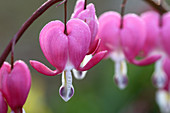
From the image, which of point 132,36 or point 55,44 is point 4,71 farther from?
point 132,36

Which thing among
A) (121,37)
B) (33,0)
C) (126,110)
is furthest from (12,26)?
(121,37)

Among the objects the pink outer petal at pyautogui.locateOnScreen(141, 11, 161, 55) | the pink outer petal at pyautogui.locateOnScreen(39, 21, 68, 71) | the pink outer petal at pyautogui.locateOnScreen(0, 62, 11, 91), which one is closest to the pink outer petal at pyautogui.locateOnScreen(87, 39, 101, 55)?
the pink outer petal at pyautogui.locateOnScreen(39, 21, 68, 71)

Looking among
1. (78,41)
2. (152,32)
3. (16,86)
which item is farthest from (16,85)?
(152,32)

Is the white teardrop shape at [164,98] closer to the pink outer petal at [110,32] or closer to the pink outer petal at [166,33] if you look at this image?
the pink outer petal at [166,33]

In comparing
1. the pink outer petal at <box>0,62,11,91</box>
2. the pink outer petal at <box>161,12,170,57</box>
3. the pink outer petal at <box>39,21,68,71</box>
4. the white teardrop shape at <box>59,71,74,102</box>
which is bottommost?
the pink outer petal at <box>161,12,170,57</box>

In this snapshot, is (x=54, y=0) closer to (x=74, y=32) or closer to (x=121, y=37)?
(x=74, y=32)

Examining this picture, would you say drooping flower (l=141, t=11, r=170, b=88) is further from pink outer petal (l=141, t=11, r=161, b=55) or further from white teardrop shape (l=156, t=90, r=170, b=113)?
white teardrop shape (l=156, t=90, r=170, b=113)
